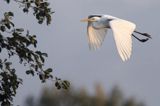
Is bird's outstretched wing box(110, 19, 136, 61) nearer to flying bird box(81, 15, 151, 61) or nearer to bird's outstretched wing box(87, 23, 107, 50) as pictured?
flying bird box(81, 15, 151, 61)

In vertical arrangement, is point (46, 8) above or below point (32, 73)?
above

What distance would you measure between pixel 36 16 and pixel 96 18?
5.09 feet

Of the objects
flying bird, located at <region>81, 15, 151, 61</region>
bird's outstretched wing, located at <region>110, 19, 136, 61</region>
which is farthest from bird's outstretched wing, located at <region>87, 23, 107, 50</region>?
bird's outstretched wing, located at <region>110, 19, 136, 61</region>

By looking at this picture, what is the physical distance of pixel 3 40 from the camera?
305 inches

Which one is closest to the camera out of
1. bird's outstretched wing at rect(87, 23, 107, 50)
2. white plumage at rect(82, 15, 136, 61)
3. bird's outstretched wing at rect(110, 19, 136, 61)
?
bird's outstretched wing at rect(110, 19, 136, 61)

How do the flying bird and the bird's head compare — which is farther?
the bird's head

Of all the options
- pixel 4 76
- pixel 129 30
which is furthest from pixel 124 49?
pixel 4 76

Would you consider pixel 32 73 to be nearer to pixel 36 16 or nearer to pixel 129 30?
pixel 36 16

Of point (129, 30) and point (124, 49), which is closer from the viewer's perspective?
point (124, 49)

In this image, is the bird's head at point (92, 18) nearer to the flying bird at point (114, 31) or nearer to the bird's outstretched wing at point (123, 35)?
the flying bird at point (114, 31)

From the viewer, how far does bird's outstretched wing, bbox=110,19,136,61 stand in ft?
22.6

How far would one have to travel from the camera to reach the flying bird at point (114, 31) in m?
7.09

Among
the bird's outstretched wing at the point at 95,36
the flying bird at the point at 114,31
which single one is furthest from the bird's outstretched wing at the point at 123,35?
the bird's outstretched wing at the point at 95,36

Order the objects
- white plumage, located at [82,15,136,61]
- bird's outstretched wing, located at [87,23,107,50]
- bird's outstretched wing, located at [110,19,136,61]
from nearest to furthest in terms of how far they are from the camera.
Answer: bird's outstretched wing, located at [110,19,136,61], white plumage, located at [82,15,136,61], bird's outstretched wing, located at [87,23,107,50]
